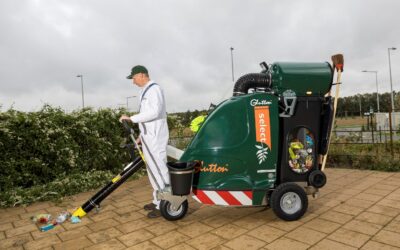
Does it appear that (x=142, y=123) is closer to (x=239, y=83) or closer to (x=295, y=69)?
(x=239, y=83)

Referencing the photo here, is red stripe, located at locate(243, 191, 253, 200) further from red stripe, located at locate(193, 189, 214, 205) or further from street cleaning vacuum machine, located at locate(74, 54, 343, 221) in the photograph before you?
red stripe, located at locate(193, 189, 214, 205)

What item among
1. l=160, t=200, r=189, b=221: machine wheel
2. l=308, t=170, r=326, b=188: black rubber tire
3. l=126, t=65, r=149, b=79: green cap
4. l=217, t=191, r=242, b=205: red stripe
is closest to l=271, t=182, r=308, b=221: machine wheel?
l=308, t=170, r=326, b=188: black rubber tire

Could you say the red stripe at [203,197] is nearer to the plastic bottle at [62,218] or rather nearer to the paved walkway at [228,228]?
the paved walkway at [228,228]

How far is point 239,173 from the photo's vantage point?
3781 mm

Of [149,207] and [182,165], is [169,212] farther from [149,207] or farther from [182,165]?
[182,165]

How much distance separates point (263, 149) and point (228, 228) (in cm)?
102

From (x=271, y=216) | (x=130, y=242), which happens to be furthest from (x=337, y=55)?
(x=130, y=242)

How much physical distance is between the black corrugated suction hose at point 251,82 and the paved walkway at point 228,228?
1645 mm

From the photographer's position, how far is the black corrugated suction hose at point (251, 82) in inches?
158

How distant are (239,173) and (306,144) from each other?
0.96 metres

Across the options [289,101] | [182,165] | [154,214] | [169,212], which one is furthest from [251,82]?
[154,214]

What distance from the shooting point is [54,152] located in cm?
617

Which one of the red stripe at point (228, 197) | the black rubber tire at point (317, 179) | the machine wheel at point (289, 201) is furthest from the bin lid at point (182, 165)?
the black rubber tire at point (317, 179)

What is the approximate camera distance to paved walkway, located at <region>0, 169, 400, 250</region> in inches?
130
